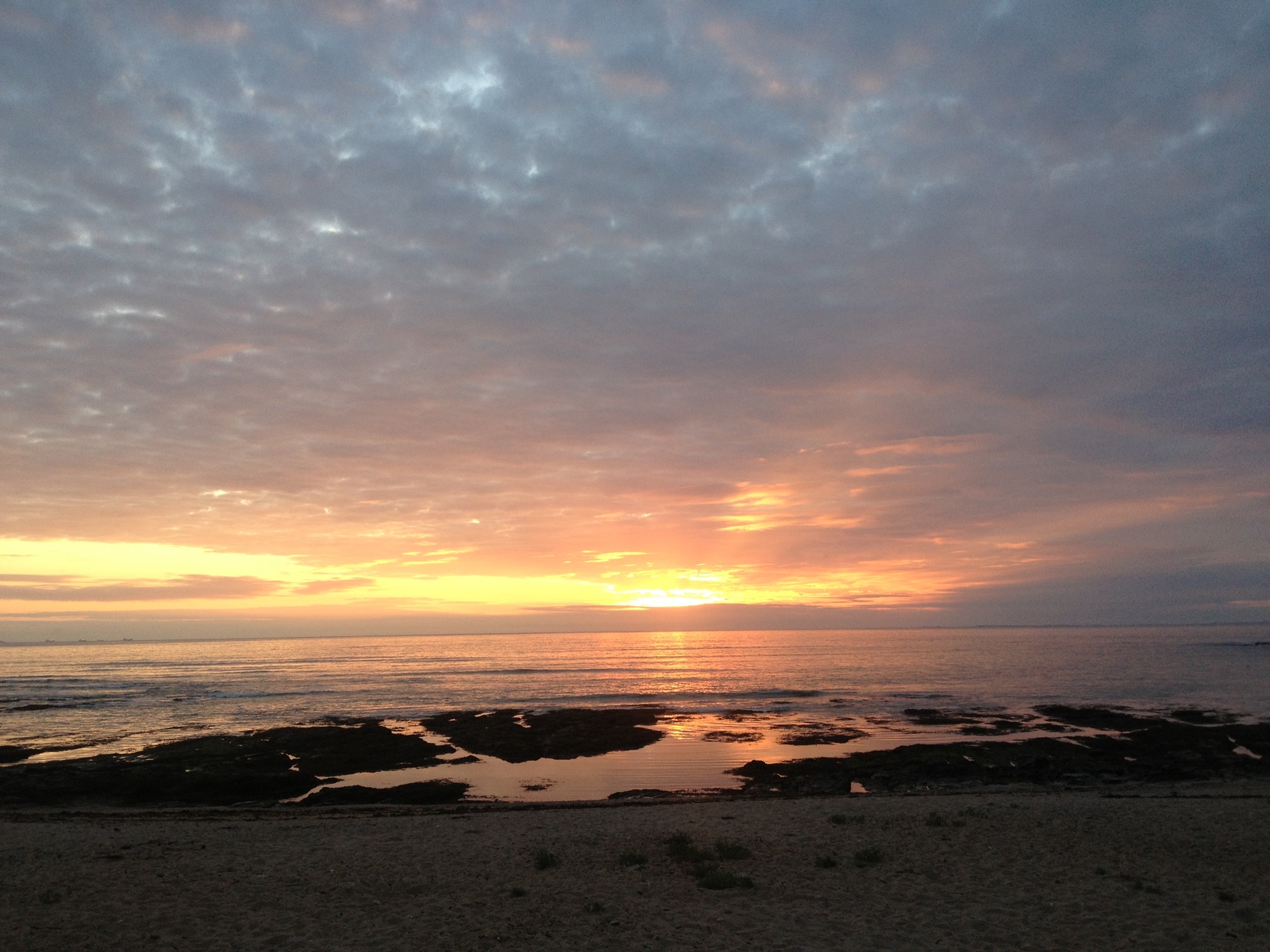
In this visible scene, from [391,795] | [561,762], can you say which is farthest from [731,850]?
[561,762]

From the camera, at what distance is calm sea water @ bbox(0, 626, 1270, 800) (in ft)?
99.4

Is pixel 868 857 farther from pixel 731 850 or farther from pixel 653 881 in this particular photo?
pixel 653 881

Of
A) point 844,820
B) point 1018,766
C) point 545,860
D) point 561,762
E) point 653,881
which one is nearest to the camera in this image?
point 653,881

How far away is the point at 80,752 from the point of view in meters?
32.4

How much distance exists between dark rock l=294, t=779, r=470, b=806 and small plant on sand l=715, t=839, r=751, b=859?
1060 cm

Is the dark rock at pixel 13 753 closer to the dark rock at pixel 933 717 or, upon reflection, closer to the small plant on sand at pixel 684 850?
the small plant on sand at pixel 684 850

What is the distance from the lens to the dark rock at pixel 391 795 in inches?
899

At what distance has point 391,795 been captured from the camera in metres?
23.5

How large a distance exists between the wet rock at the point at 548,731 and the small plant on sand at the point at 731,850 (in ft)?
54.9

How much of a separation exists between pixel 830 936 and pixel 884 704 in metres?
42.3

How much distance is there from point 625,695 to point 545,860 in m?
44.7

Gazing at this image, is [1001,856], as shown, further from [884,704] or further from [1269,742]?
[884,704]

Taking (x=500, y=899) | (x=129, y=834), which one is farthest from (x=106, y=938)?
(x=129, y=834)

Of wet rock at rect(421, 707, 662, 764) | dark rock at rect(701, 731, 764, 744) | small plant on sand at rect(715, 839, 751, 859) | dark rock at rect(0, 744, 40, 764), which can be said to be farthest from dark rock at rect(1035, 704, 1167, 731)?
dark rock at rect(0, 744, 40, 764)
